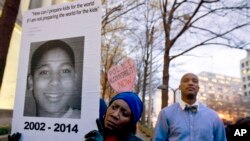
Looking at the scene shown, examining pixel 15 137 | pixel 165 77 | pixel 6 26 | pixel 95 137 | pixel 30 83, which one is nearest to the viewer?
pixel 95 137

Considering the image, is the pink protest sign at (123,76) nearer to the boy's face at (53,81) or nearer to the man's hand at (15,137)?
the boy's face at (53,81)

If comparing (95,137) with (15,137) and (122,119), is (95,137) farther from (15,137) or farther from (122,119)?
(15,137)

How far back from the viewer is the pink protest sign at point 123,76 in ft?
13.8

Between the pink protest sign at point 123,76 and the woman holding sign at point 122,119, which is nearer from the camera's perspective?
the woman holding sign at point 122,119

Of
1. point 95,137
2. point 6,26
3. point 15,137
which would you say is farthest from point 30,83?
point 6,26

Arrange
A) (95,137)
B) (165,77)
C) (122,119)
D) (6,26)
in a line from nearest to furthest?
(122,119), (95,137), (6,26), (165,77)

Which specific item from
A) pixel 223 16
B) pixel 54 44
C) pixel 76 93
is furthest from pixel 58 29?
pixel 223 16

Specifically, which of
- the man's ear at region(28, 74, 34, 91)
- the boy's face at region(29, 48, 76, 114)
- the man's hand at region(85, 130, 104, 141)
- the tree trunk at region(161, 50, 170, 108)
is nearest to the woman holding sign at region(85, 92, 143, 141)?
the man's hand at region(85, 130, 104, 141)

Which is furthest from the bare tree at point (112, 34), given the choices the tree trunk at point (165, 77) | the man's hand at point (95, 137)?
the man's hand at point (95, 137)

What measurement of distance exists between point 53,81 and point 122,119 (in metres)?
1.12

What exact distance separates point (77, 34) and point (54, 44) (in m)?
0.26

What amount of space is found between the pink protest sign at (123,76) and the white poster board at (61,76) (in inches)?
51.9

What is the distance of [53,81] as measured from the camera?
9.82ft

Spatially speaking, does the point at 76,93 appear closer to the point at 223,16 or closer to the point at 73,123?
the point at 73,123
